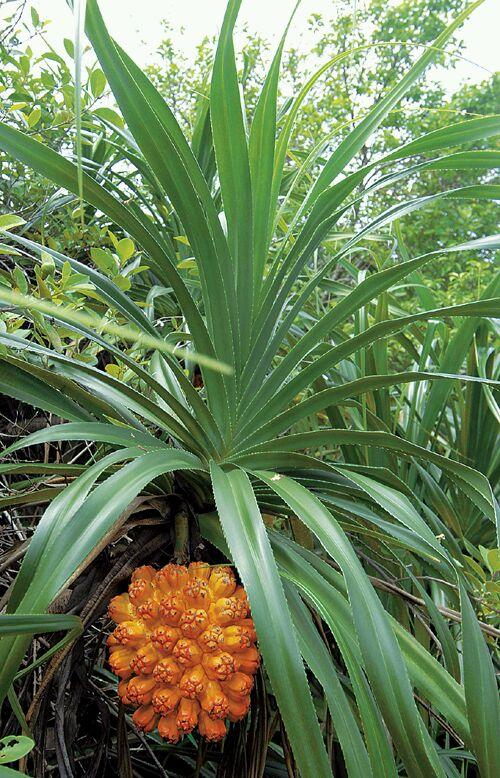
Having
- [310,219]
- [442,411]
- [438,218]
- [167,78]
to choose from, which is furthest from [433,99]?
[310,219]

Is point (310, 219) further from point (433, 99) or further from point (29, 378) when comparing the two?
point (433, 99)

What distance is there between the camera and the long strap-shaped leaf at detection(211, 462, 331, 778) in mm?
490

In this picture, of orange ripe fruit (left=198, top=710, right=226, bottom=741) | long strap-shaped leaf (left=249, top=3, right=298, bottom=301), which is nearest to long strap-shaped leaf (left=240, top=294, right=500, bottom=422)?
long strap-shaped leaf (left=249, top=3, right=298, bottom=301)

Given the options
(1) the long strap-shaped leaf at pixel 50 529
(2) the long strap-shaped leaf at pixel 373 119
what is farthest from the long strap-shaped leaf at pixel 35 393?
(2) the long strap-shaped leaf at pixel 373 119

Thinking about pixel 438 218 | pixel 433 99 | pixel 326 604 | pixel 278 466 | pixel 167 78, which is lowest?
pixel 326 604

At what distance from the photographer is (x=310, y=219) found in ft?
2.47

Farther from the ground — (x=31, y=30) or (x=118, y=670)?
(x=31, y=30)

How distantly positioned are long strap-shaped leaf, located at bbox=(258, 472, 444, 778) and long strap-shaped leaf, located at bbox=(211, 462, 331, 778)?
58 millimetres

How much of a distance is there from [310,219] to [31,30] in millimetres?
569

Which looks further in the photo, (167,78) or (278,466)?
(167,78)

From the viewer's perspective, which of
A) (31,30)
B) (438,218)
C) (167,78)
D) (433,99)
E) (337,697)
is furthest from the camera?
(433,99)

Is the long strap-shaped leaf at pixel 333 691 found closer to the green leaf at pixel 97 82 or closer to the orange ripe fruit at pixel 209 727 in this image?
the orange ripe fruit at pixel 209 727

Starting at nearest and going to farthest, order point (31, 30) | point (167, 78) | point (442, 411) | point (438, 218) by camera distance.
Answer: point (31, 30), point (442, 411), point (167, 78), point (438, 218)

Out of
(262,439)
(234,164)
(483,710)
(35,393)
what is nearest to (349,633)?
(483,710)
